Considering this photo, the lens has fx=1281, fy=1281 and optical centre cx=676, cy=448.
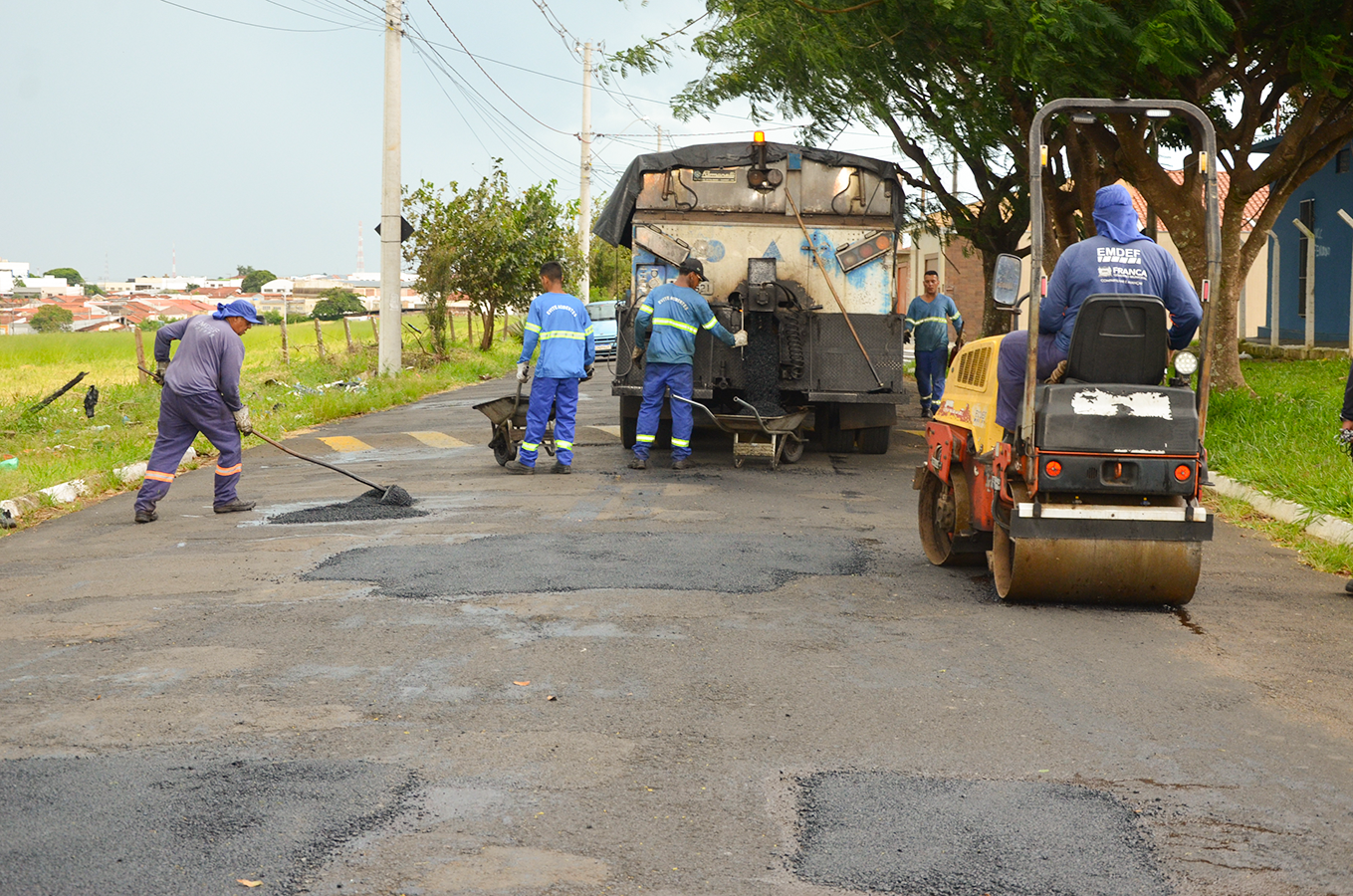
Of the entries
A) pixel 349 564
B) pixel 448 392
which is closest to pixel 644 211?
pixel 349 564

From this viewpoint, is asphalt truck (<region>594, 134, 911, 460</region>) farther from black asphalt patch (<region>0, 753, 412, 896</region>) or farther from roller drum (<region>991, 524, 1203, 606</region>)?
black asphalt patch (<region>0, 753, 412, 896</region>)

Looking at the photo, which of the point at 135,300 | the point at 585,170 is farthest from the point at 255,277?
the point at 585,170

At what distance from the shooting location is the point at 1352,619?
6.14m

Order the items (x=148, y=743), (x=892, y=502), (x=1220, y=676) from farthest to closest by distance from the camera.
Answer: (x=892, y=502), (x=1220, y=676), (x=148, y=743)

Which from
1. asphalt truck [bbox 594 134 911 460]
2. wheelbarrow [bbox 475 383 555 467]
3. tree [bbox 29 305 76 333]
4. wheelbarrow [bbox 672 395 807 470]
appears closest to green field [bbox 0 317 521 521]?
wheelbarrow [bbox 475 383 555 467]

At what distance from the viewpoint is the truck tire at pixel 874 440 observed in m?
12.9

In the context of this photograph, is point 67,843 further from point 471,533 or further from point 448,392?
point 448,392

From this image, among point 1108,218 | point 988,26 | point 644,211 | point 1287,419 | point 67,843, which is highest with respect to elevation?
point 988,26

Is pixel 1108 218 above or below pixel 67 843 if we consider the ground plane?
above

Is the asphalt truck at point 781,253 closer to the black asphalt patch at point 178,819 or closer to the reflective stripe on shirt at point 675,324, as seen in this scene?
the reflective stripe on shirt at point 675,324

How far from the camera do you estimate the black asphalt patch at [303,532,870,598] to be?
6.62 m

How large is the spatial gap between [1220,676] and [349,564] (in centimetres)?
449

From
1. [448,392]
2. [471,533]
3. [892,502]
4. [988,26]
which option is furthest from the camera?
[448,392]

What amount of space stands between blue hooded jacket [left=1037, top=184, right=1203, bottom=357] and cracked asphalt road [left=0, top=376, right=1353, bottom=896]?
1.45 m
